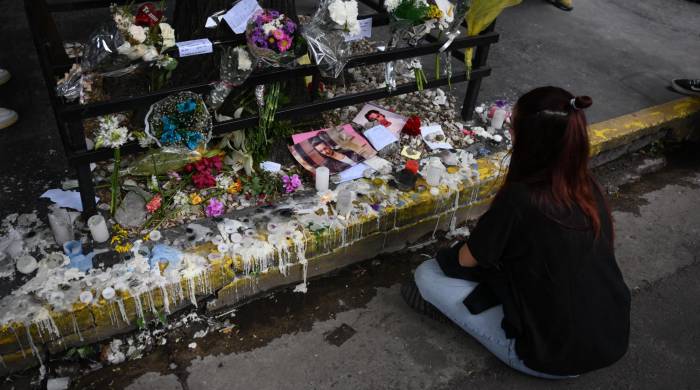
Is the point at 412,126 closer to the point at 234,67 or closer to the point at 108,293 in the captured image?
the point at 234,67

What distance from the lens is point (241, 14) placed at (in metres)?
2.56

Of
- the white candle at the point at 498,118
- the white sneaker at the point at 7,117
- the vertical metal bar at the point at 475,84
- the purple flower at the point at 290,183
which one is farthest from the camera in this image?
the white candle at the point at 498,118

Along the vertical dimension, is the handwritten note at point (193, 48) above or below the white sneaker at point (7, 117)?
above

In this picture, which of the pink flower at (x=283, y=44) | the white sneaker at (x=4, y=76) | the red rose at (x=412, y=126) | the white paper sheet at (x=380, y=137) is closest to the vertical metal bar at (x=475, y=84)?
the red rose at (x=412, y=126)

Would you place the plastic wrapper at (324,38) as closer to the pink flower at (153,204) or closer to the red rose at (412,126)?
the red rose at (412,126)

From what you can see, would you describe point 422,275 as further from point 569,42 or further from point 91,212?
point 569,42

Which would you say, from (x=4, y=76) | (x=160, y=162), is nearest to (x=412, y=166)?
(x=160, y=162)

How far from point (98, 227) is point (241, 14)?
119 centimetres

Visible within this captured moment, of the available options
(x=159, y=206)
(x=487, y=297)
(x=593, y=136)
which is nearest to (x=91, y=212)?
(x=159, y=206)

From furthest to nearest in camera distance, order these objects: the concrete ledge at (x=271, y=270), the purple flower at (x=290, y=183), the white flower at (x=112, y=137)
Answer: the purple flower at (x=290, y=183) → the white flower at (x=112, y=137) → the concrete ledge at (x=271, y=270)

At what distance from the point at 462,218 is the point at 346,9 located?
1.42 meters

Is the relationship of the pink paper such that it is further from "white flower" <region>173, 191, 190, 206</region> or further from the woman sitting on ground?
the woman sitting on ground

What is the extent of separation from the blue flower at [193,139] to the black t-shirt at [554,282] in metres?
1.35

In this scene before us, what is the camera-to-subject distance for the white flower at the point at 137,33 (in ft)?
7.52
